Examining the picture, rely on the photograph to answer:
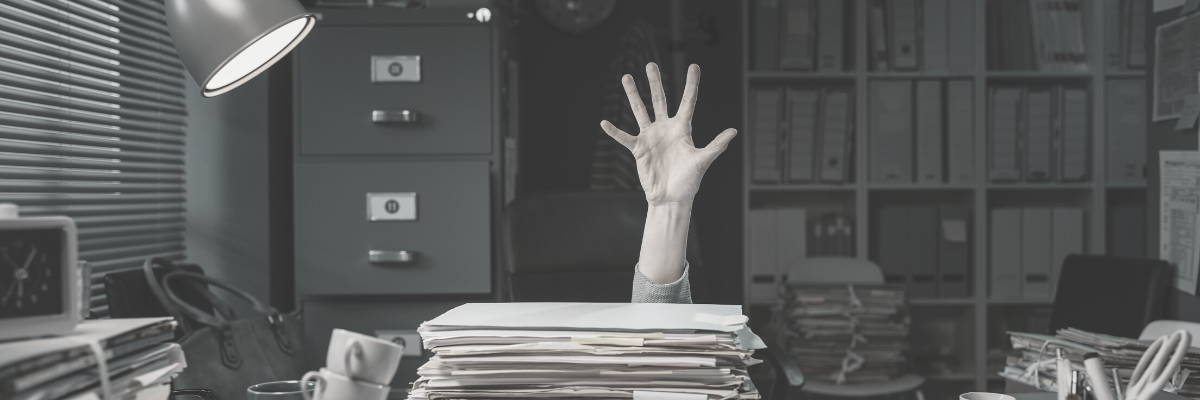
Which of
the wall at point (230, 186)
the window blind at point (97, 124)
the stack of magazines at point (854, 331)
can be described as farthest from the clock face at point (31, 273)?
the stack of magazines at point (854, 331)

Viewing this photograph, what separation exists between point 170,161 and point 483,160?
2.74 ft

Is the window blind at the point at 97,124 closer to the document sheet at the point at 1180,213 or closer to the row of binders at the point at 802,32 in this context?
the row of binders at the point at 802,32

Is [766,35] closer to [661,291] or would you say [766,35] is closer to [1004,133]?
[1004,133]

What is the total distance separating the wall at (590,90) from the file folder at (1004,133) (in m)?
0.99

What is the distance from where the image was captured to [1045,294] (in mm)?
3096

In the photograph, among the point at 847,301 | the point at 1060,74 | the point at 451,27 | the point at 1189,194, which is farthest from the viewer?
the point at 1060,74

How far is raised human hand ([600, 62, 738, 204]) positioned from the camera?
3.29ft

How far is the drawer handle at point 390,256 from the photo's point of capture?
6.52ft

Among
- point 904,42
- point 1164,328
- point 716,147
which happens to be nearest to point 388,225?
point 716,147

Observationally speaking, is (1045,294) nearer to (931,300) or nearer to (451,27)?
(931,300)

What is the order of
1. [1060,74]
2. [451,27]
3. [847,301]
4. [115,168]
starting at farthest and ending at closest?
[1060,74]
[847,301]
[451,27]
[115,168]

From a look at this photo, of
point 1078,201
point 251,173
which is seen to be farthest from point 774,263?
point 251,173

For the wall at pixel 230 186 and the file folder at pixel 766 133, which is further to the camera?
the file folder at pixel 766 133

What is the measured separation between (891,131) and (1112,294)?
3.78 feet
